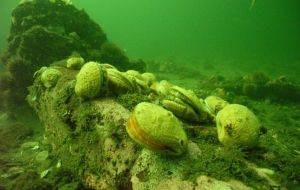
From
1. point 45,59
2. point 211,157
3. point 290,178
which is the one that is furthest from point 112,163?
point 45,59

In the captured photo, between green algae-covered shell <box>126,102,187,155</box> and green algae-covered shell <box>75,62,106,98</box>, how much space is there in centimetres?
119

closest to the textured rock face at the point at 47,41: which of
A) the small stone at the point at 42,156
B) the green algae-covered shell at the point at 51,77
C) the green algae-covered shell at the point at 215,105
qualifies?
the green algae-covered shell at the point at 51,77

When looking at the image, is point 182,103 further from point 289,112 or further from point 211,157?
point 289,112

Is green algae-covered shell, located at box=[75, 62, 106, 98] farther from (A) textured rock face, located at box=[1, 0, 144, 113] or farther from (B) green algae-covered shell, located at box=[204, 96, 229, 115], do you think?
(A) textured rock face, located at box=[1, 0, 144, 113]

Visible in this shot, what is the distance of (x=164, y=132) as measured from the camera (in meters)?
2.71

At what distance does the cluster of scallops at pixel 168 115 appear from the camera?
272 cm

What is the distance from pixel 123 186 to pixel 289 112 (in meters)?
7.01

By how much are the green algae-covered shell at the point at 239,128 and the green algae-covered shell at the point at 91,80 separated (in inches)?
71.5

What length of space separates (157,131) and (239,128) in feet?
3.11

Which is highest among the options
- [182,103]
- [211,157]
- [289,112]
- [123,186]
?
[182,103]

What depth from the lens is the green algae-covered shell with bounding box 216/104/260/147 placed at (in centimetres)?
293

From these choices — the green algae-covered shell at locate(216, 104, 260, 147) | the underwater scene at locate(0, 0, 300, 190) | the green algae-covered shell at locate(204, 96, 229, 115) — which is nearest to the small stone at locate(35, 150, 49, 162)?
the underwater scene at locate(0, 0, 300, 190)

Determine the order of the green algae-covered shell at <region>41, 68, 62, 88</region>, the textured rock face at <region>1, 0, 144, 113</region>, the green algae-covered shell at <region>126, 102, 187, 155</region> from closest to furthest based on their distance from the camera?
the green algae-covered shell at <region>126, 102, 187, 155</region>
the green algae-covered shell at <region>41, 68, 62, 88</region>
the textured rock face at <region>1, 0, 144, 113</region>

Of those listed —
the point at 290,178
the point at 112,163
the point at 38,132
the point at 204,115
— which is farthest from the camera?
the point at 38,132
